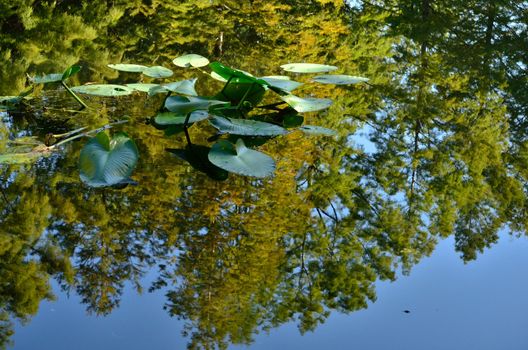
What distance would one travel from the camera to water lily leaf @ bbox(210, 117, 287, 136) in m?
1.78

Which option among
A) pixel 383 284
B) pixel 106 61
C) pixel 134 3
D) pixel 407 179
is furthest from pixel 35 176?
A: pixel 134 3

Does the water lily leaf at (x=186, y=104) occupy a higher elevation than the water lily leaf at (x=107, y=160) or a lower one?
higher

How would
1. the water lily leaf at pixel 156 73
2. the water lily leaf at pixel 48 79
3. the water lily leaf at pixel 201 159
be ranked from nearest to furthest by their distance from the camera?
the water lily leaf at pixel 201 159
the water lily leaf at pixel 48 79
the water lily leaf at pixel 156 73

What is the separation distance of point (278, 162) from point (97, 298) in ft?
2.50

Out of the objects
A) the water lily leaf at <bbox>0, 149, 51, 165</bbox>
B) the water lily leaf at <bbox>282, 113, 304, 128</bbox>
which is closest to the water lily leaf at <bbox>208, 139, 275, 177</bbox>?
the water lily leaf at <bbox>282, 113, 304, 128</bbox>

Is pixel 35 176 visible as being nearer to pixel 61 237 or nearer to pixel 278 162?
pixel 61 237

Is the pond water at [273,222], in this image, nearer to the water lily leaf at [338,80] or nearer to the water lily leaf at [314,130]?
the water lily leaf at [314,130]

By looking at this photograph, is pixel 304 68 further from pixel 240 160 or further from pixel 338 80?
pixel 240 160

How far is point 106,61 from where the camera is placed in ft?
9.01

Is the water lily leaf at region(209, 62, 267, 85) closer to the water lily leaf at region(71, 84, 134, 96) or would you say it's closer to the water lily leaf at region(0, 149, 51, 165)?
the water lily leaf at region(71, 84, 134, 96)

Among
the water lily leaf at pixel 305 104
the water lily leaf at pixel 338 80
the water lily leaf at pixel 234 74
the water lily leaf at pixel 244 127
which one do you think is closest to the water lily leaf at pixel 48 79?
the water lily leaf at pixel 234 74

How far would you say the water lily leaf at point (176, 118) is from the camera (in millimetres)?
1846

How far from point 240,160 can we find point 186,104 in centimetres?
41

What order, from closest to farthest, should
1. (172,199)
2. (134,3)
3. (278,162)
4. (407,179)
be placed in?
1. (172,199)
2. (278,162)
3. (407,179)
4. (134,3)
